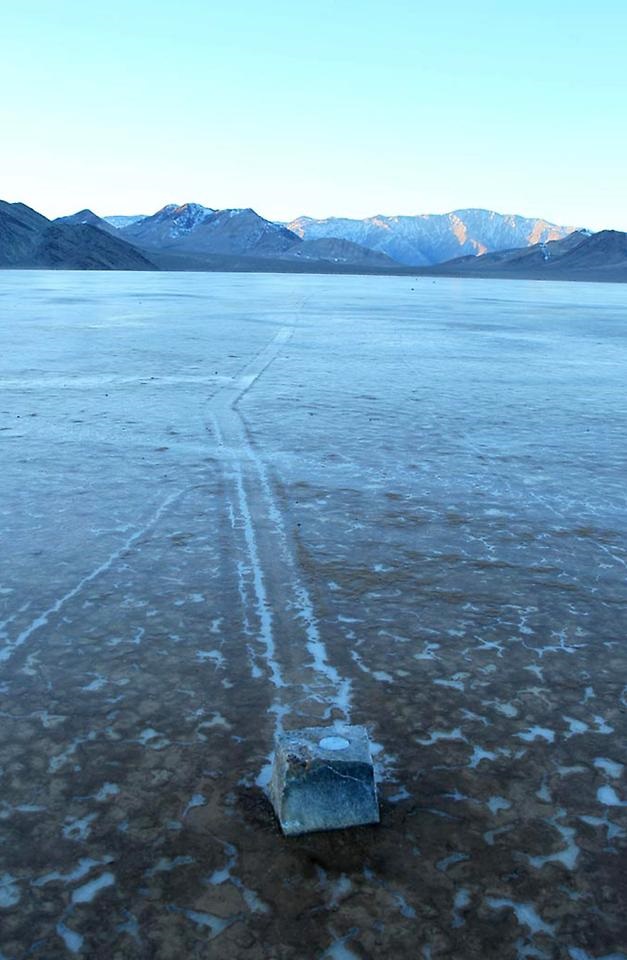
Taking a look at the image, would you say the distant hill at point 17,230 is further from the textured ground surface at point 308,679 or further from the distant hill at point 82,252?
the textured ground surface at point 308,679

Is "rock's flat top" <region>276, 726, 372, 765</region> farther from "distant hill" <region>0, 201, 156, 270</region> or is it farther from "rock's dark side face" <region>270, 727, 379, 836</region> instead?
"distant hill" <region>0, 201, 156, 270</region>

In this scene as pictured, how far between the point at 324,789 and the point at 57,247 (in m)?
150

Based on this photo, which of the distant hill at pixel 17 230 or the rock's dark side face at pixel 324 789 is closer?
the rock's dark side face at pixel 324 789

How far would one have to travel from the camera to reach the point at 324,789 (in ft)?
11.8

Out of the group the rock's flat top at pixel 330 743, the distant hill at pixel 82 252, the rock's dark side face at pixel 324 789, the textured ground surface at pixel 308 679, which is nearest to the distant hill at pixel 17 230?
the distant hill at pixel 82 252

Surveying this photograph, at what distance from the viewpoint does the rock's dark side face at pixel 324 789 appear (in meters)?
3.58

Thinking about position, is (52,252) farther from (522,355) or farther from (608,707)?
(608,707)

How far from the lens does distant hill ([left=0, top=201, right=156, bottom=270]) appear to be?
137375mm

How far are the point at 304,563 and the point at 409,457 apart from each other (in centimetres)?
363

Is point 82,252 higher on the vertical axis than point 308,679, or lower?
lower

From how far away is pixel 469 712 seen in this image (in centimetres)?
459

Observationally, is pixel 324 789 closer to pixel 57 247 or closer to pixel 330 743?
pixel 330 743

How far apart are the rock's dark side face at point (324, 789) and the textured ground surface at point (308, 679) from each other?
0.09m

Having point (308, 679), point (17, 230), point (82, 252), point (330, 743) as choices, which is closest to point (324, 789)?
point (330, 743)
